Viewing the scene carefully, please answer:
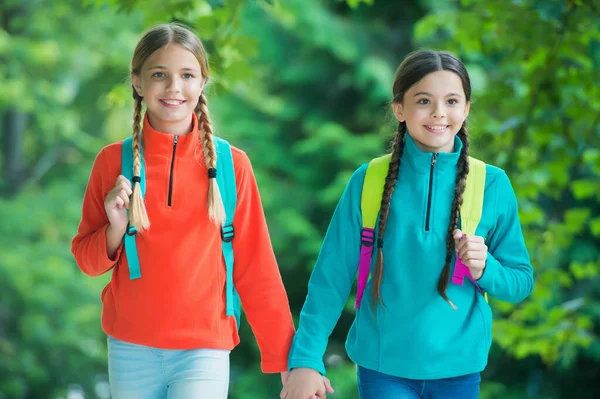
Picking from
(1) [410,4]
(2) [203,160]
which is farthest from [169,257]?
(1) [410,4]

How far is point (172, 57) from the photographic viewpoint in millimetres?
2242

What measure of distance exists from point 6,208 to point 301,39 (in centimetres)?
373

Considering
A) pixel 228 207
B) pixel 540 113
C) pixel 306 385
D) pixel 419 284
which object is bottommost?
pixel 306 385

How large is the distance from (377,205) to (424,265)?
0.68ft

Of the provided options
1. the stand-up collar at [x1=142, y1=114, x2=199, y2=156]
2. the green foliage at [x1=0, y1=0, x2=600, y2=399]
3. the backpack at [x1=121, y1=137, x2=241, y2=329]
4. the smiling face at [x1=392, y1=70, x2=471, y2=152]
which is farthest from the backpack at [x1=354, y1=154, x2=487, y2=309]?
the green foliage at [x1=0, y1=0, x2=600, y2=399]

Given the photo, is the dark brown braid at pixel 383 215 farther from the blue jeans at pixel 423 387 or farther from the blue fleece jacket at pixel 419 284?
the blue jeans at pixel 423 387

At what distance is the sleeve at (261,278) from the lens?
2328 mm

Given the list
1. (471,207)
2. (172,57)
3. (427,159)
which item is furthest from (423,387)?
(172,57)

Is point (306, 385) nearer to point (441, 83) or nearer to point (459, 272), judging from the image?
point (459, 272)

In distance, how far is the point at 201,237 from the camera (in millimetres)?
2234

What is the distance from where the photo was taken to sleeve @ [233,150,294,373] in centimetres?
233

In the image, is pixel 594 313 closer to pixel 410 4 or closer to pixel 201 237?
pixel 410 4

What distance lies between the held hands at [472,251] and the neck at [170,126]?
2.62 feet

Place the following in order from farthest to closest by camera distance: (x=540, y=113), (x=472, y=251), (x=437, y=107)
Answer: (x=540, y=113), (x=437, y=107), (x=472, y=251)
